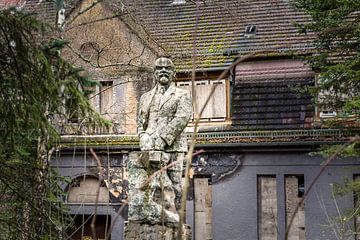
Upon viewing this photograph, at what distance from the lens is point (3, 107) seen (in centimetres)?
705

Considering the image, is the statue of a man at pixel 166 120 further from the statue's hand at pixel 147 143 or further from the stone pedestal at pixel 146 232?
the stone pedestal at pixel 146 232

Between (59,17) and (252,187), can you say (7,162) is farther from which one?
(252,187)

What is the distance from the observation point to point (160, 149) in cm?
1018

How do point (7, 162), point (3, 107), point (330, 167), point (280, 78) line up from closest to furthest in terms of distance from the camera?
point (3, 107) < point (7, 162) < point (330, 167) < point (280, 78)

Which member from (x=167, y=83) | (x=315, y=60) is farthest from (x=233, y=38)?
(x=167, y=83)

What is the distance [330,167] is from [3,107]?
1275 centimetres

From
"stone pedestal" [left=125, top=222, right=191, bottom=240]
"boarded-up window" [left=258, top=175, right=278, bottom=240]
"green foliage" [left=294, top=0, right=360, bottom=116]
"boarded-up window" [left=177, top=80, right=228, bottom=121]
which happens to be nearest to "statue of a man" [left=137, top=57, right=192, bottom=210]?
"stone pedestal" [left=125, top=222, right=191, bottom=240]

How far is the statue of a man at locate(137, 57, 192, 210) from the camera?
10211 mm

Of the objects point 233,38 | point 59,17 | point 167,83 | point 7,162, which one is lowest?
point 7,162

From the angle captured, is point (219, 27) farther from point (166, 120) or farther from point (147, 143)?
point (147, 143)

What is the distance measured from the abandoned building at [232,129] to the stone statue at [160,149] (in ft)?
22.7

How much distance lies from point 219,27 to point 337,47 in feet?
24.7

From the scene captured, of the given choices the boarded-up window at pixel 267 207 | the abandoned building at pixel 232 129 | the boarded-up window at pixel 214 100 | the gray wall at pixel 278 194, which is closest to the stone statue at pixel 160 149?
the abandoned building at pixel 232 129

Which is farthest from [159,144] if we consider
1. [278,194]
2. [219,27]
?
[219,27]
